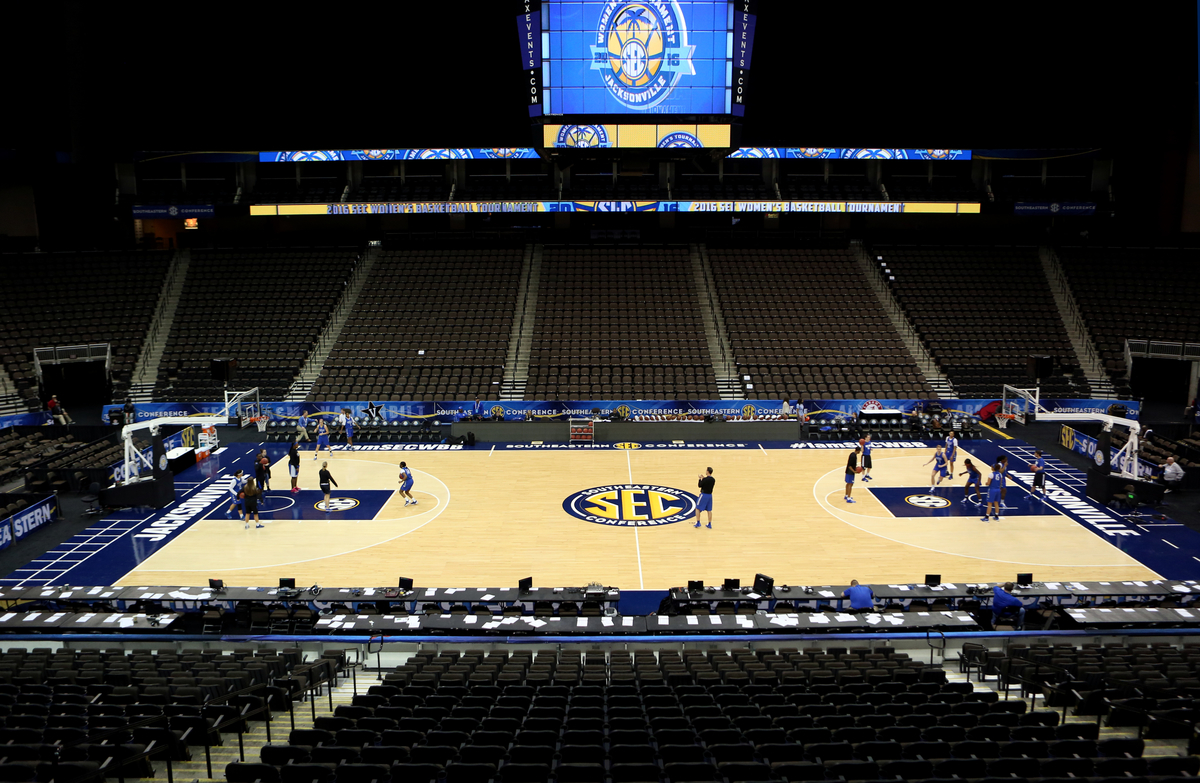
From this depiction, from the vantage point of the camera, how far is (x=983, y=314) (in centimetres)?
4016

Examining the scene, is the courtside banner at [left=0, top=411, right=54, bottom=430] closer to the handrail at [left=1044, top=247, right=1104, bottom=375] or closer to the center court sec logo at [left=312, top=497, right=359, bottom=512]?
the center court sec logo at [left=312, top=497, right=359, bottom=512]

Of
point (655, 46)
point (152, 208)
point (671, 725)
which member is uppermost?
point (655, 46)

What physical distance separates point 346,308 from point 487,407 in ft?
39.0

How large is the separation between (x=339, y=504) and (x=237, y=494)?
285cm

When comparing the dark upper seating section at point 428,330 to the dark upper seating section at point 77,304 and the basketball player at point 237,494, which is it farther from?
the dark upper seating section at point 77,304

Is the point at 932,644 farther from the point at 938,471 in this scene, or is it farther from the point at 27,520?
the point at 27,520

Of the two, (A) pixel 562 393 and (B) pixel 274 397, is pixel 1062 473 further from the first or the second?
(B) pixel 274 397

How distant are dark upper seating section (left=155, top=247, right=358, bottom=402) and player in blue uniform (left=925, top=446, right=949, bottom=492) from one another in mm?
26328

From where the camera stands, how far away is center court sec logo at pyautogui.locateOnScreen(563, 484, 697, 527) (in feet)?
75.0

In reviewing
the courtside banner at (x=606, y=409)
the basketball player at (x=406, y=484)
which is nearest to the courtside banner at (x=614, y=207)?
the courtside banner at (x=606, y=409)

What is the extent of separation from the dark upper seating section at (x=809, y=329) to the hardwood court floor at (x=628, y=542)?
8.64m

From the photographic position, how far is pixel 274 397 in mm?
35844

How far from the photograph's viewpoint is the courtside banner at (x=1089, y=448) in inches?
977

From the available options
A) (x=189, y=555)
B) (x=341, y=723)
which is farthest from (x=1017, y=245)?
(x=341, y=723)
